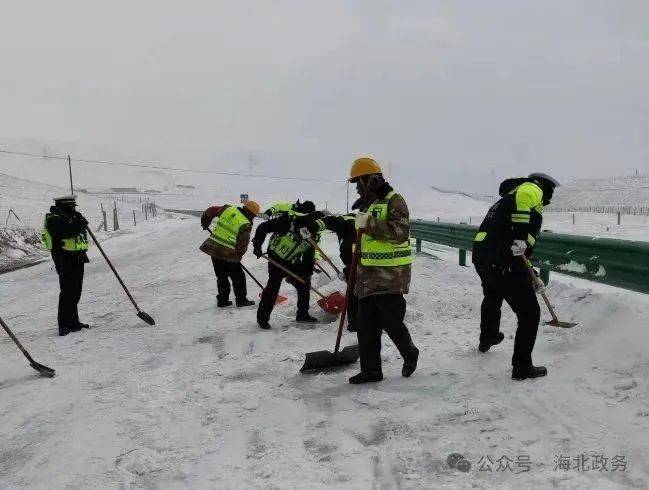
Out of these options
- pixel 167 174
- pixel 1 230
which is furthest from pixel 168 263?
pixel 167 174

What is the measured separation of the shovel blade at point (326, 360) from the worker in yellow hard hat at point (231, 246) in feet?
9.85

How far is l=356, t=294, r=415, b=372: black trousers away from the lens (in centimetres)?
407

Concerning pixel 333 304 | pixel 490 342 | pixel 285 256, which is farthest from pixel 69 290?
pixel 490 342

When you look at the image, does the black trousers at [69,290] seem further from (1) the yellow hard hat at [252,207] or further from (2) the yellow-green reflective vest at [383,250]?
(2) the yellow-green reflective vest at [383,250]

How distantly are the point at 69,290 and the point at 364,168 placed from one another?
470 centimetres

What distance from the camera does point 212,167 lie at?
509 ft

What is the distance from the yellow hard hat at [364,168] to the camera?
4.09m

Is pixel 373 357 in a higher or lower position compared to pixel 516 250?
lower

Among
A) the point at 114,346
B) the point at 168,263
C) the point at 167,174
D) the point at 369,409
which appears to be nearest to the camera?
the point at 369,409

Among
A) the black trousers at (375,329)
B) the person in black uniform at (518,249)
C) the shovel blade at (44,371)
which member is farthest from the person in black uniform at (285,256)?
the person in black uniform at (518,249)

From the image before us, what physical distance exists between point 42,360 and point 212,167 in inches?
6129

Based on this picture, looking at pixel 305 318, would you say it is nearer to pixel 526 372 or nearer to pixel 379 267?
pixel 379 267

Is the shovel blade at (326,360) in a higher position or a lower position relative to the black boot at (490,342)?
lower

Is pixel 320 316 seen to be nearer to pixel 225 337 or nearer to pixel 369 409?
pixel 225 337
